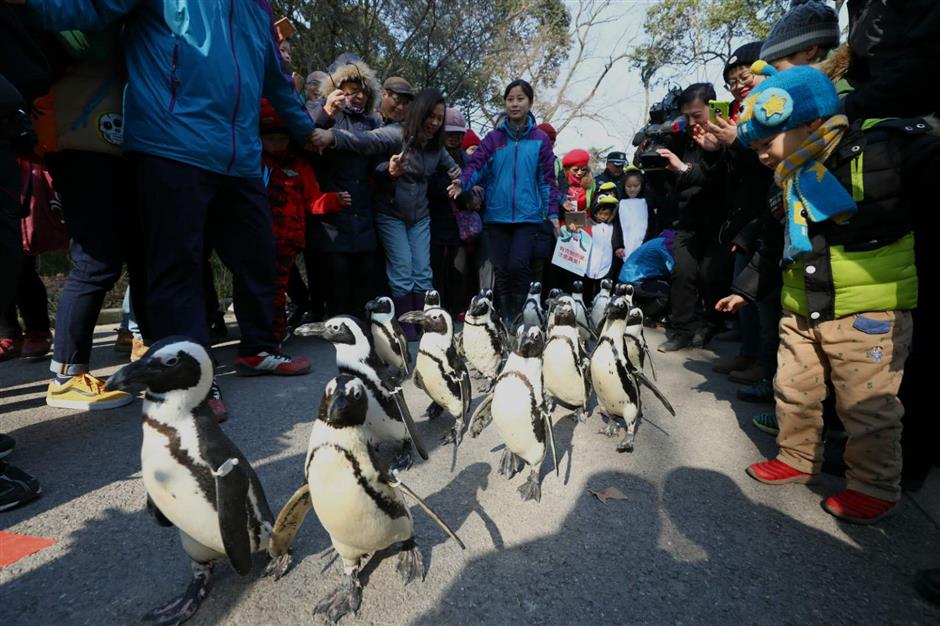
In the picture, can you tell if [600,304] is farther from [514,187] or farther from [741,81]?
[741,81]

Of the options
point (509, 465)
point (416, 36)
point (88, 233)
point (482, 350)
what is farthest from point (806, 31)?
point (416, 36)

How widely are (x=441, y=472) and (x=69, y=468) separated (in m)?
1.54

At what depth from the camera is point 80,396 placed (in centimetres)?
248

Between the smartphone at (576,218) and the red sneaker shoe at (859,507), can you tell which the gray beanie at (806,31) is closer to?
the red sneaker shoe at (859,507)

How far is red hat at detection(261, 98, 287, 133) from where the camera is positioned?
3.38m

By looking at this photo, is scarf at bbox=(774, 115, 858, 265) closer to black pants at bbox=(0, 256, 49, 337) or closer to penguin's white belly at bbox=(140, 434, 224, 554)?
penguin's white belly at bbox=(140, 434, 224, 554)

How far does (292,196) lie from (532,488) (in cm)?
286

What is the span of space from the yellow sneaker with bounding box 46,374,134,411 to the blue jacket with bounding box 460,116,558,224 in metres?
3.26

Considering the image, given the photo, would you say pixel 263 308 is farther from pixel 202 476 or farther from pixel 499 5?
pixel 499 5

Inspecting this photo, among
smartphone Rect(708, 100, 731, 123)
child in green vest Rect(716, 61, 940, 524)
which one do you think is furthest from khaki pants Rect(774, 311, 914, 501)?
smartphone Rect(708, 100, 731, 123)

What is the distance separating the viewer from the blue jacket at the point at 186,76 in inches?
84.5

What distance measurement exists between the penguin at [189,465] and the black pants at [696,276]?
12.6ft

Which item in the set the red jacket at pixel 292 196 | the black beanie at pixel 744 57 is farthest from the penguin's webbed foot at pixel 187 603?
the black beanie at pixel 744 57

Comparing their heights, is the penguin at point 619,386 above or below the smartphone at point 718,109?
below
